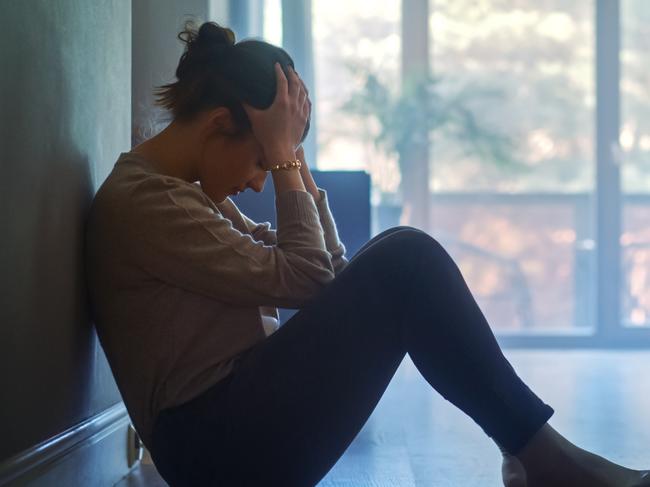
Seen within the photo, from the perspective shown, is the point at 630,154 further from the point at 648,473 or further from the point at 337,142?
the point at 648,473

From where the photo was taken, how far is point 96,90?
149cm

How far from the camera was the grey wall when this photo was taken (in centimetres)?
110

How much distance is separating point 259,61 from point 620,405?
184 cm

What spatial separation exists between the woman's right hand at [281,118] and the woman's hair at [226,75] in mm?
10

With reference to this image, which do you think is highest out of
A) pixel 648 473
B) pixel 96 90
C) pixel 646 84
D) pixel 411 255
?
pixel 646 84

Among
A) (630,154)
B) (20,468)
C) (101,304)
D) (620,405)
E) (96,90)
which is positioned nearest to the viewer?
(20,468)

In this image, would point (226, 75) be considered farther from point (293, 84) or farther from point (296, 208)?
point (296, 208)

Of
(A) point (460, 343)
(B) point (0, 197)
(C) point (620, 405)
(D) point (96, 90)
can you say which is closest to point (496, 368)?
(A) point (460, 343)

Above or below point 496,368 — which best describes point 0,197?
above

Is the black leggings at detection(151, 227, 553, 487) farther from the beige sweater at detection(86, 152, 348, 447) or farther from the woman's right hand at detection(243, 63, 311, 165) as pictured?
the woman's right hand at detection(243, 63, 311, 165)

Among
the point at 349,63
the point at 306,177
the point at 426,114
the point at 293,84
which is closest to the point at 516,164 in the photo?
the point at 426,114

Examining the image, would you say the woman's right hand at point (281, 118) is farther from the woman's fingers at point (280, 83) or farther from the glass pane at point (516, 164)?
the glass pane at point (516, 164)

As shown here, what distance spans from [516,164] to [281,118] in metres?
3.32

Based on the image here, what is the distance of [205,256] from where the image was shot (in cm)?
118
